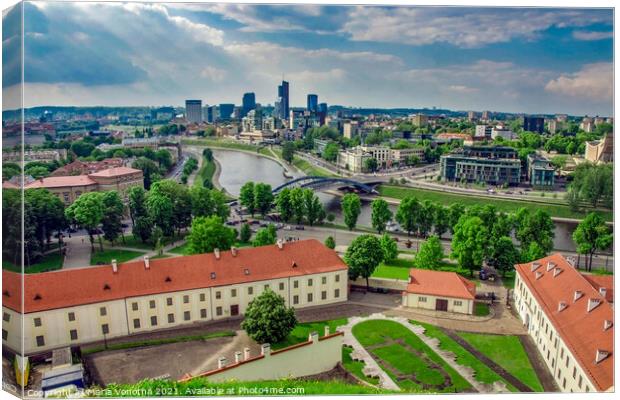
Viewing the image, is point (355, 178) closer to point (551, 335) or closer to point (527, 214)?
point (527, 214)

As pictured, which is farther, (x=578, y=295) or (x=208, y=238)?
(x=208, y=238)

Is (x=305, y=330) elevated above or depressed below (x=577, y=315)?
below

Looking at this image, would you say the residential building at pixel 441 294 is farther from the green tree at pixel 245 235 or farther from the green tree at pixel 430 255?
the green tree at pixel 245 235

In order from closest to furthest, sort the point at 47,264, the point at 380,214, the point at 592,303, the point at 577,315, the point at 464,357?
the point at 592,303 < the point at 577,315 < the point at 464,357 < the point at 47,264 < the point at 380,214

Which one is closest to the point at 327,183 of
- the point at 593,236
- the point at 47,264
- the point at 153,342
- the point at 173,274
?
the point at 593,236

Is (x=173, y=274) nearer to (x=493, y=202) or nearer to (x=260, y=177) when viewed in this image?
(x=260, y=177)

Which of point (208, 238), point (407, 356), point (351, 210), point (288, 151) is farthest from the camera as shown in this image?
point (288, 151)

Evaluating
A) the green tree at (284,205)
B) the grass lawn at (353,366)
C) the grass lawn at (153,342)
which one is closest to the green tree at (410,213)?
the green tree at (284,205)
